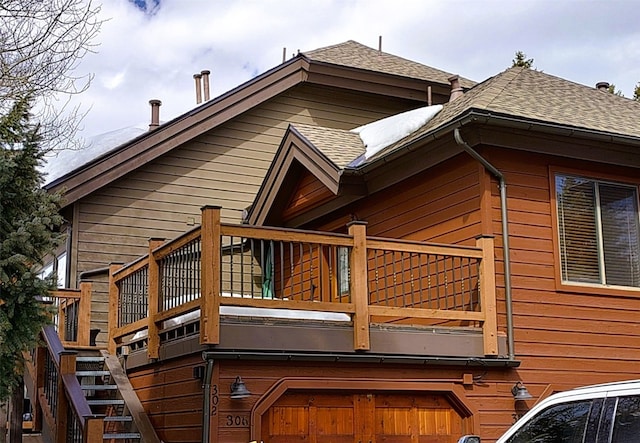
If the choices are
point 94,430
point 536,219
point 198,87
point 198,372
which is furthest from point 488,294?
point 198,87

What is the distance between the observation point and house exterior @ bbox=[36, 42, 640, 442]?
9.05 meters

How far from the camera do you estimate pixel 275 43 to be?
3659 centimetres

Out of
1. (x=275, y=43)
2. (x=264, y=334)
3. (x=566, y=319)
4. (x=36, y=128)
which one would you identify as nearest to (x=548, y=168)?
(x=566, y=319)

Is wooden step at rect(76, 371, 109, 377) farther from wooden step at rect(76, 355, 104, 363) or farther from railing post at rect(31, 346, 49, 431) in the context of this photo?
railing post at rect(31, 346, 49, 431)

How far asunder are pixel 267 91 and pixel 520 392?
28.1 ft

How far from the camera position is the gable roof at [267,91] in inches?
580

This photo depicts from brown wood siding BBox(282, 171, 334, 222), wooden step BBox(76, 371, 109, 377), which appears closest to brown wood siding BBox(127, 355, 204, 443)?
wooden step BBox(76, 371, 109, 377)

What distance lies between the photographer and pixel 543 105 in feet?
38.3

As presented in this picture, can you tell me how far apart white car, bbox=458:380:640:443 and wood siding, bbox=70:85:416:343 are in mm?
10512

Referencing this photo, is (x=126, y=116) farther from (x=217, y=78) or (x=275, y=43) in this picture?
(x=275, y=43)

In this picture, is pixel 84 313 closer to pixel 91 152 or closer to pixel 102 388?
pixel 102 388

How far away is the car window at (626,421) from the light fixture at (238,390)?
449 cm

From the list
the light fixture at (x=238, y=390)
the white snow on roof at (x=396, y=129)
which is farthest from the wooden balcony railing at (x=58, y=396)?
the white snow on roof at (x=396, y=129)

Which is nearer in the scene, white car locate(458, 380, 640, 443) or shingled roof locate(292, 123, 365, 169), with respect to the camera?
white car locate(458, 380, 640, 443)
